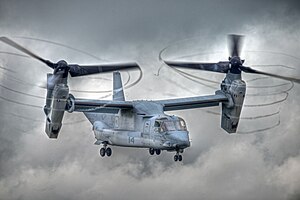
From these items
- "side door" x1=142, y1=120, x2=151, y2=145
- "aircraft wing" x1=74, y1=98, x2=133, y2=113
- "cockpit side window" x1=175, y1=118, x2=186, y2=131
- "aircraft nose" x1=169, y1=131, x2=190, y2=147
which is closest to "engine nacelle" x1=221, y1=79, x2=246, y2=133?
"cockpit side window" x1=175, y1=118, x2=186, y2=131

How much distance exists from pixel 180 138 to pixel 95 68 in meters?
6.04

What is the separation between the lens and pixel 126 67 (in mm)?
43500

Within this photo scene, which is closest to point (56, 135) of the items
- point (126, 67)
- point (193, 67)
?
point (126, 67)

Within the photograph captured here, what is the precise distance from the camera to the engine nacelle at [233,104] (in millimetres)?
45531

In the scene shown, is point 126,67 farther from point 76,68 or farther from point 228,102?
point 228,102

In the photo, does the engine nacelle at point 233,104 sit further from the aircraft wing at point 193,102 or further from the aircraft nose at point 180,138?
the aircraft nose at point 180,138

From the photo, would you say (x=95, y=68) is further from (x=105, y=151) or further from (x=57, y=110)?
(x=105, y=151)

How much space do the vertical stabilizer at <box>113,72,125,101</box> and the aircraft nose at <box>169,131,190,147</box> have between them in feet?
29.3

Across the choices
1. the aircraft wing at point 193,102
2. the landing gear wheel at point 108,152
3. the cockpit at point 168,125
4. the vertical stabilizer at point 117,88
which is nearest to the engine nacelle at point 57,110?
the landing gear wheel at point 108,152

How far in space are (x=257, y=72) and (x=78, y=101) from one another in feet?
33.9

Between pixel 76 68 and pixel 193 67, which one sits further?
pixel 193 67

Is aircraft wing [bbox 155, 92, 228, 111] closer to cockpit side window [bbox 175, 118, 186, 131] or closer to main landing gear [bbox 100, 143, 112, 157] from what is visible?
cockpit side window [bbox 175, 118, 186, 131]

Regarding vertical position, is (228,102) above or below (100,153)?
above

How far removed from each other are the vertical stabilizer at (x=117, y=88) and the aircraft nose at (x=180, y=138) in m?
8.92
